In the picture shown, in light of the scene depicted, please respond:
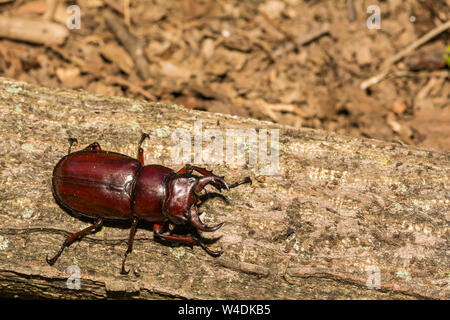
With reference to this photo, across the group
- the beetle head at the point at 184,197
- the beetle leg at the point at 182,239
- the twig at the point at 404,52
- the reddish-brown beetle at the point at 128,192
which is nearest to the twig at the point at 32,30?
the reddish-brown beetle at the point at 128,192

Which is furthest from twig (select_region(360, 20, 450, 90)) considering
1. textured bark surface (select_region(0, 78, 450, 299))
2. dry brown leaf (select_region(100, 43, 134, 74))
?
dry brown leaf (select_region(100, 43, 134, 74))

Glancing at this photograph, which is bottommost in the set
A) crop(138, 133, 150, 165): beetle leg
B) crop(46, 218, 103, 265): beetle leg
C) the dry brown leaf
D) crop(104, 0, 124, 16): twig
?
crop(46, 218, 103, 265): beetle leg

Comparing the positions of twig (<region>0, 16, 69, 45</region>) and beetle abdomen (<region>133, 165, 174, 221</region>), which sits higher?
twig (<region>0, 16, 69, 45</region>)

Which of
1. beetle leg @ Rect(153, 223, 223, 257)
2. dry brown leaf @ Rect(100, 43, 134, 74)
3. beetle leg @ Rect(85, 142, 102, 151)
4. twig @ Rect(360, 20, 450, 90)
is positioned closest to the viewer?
beetle leg @ Rect(153, 223, 223, 257)

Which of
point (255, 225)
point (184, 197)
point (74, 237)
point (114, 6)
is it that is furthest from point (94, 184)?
point (114, 6)

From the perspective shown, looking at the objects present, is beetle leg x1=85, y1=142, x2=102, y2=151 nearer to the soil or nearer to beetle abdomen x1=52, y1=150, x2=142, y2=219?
beetle abdomen x1=52, y1=150, x2=142, y2=219

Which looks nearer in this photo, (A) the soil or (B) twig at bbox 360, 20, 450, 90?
(A) the soil

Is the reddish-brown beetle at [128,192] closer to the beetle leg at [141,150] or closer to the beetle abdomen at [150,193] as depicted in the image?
the beetle abdomen at [150,193]
